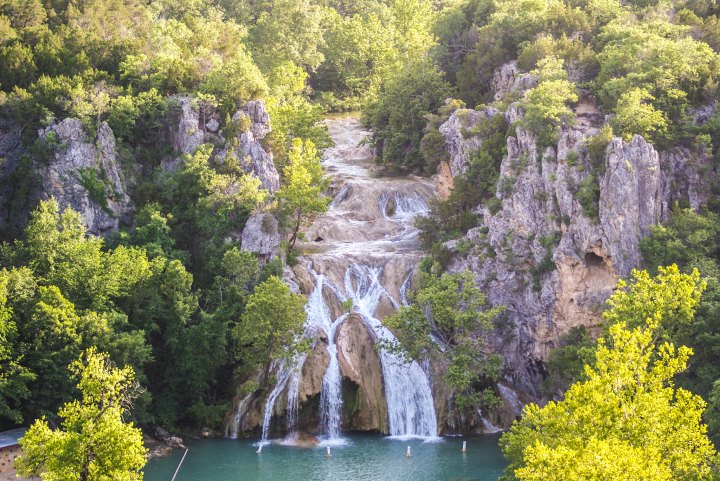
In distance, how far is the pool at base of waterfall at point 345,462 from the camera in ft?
132

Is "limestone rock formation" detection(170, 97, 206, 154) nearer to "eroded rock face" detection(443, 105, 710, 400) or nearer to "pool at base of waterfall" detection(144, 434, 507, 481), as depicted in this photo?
"eroded rock face" detection(443, 105, 710, 400)

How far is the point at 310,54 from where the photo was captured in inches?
3533

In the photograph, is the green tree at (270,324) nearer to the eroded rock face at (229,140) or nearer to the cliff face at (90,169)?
the cliff face at (90,169)

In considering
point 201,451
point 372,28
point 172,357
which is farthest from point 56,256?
point 372,28

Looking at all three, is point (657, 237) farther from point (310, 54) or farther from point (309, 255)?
point (310, 54)

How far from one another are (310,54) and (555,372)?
55045 mm

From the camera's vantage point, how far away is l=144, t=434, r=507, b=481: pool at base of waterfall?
40.3m

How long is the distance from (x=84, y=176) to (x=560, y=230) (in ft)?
103

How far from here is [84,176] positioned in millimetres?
52750

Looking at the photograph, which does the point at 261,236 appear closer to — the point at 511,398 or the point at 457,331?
the point at 457,331

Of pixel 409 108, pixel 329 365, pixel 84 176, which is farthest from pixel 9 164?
pixel 409 108

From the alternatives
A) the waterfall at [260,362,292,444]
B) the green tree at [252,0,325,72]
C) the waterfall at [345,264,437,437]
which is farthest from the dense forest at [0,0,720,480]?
the green tree at [252,0,325,72]

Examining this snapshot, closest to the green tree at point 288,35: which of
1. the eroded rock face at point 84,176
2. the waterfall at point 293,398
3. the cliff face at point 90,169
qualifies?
the cliff face at point 90,169

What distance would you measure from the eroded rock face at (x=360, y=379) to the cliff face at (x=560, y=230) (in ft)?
26.2
